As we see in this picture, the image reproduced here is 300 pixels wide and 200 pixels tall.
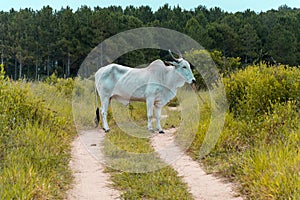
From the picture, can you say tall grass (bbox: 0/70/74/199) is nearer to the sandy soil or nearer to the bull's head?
the sandy soil

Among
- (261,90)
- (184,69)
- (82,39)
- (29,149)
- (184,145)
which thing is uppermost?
(82,39)

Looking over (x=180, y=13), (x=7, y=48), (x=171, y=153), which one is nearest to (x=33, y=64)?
(x=7, y=48)

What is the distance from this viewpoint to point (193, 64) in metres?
14.6

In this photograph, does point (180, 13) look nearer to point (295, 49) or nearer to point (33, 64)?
point (295, 49)

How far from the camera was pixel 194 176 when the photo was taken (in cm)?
514

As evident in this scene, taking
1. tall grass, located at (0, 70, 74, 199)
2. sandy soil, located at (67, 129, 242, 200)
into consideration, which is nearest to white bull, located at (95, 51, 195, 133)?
sandy soil, located at (67, 129, 242, 200)

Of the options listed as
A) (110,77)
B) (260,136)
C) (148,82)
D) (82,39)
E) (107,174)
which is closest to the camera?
(107,174)

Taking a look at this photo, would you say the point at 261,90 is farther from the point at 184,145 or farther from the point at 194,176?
the point at 194,176

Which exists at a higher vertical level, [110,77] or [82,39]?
[82,39]

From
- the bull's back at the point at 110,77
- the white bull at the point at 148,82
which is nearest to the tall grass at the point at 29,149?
the bull's back at the point at 110,77

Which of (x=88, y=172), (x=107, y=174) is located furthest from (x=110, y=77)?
(x=107, y=174)

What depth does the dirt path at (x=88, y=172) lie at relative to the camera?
4484 mm

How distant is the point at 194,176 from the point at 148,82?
3.23 metres

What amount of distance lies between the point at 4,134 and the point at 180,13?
1850 inches
